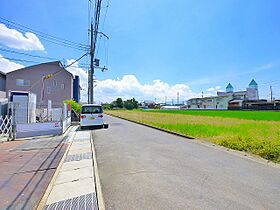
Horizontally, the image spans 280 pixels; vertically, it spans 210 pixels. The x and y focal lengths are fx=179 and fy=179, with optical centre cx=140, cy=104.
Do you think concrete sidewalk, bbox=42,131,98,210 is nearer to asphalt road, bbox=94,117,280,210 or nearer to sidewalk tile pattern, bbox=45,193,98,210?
sidewalk tile pattern, bbox=45,193,98,210

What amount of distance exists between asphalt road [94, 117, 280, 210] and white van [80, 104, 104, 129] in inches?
292

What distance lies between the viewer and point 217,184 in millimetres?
3738

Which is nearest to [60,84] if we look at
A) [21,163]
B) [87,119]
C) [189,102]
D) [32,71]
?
[32,71]

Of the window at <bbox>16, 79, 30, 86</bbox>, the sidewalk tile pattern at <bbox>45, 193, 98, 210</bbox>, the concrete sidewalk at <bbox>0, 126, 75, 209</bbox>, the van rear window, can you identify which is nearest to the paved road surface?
the concrete sidewalk at <bbox>0, 126, 75, 209</bbox>

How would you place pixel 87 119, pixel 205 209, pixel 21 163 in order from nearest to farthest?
1. pixel 205 209
2. pixel 21 163
3. pixel 87 119

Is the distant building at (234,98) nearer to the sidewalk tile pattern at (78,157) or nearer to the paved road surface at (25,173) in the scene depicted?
the sidewalk tile pattern at (78,157)

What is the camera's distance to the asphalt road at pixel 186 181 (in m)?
3.03

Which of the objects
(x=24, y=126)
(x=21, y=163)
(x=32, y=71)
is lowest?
(x=21, y=163)

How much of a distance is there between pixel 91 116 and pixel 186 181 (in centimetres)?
1044

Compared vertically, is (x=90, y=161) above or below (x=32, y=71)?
below

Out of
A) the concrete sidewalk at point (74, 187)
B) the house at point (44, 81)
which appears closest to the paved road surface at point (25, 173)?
the concrete sidewalk at point (74, 187)

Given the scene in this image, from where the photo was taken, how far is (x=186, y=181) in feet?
12.8

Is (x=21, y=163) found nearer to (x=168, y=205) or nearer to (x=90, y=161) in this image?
(x=90, y=161)

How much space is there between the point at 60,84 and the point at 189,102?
257 ft
